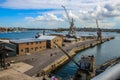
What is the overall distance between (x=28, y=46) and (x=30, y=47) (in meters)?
0.81

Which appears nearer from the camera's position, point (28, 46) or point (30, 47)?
point (28, 46)

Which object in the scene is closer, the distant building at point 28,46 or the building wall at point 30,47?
the distant building at point 28,46

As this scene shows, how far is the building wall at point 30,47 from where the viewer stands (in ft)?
137

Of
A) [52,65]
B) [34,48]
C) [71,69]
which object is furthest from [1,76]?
[34,48]

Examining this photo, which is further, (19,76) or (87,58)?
(19,76)

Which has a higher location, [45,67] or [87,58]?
[87,58]

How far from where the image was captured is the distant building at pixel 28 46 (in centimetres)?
4168

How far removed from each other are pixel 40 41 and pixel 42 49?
7.11 ft

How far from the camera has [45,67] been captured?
100 feet

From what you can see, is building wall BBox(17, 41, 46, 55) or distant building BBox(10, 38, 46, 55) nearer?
distant building BBox(10, 38, 46, 55)

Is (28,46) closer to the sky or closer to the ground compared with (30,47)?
closer to the sky

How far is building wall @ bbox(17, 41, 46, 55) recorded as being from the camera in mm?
41844

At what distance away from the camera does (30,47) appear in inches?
1754

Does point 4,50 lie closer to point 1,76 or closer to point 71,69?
point 1,76
